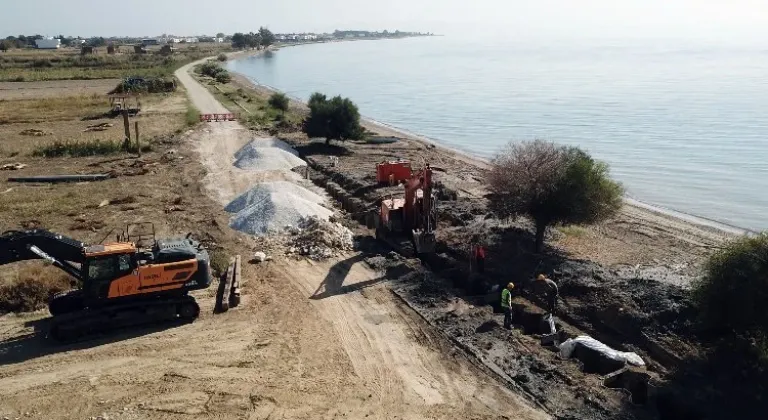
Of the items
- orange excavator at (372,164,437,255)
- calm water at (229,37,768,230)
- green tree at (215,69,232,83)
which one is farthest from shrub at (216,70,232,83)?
orange excavator at (372,164,437,255)

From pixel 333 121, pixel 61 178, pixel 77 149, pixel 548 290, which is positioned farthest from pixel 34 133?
pixel 548 290

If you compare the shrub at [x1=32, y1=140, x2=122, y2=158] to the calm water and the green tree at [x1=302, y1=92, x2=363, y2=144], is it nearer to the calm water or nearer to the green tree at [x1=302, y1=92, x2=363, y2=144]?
the green tree at [x1=302, y1=92, x2=363, y2=144]

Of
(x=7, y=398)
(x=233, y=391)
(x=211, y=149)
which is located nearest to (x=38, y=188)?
(x=211, y=149)

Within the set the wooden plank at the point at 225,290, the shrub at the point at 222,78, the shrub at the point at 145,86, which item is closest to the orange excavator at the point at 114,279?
the wooden plank at the point at 225,290

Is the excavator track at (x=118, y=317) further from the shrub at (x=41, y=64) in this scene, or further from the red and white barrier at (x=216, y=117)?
the shrub at (x=41, y=64)

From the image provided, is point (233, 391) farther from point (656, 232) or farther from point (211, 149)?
point (211, 149)

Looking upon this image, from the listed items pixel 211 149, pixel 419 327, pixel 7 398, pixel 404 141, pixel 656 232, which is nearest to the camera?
pixel 7 398
